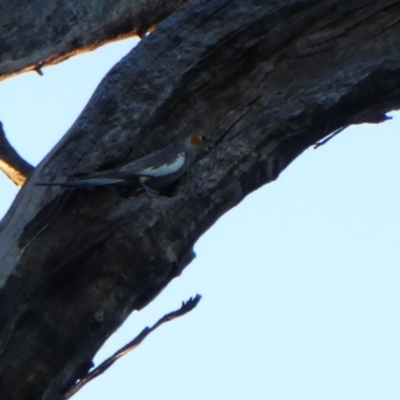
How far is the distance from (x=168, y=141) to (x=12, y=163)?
785mm

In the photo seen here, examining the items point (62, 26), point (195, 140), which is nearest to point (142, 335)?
point (195, 140)

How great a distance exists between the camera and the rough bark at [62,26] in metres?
→ 3.73

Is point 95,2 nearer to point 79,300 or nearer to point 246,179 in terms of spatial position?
point 246,179

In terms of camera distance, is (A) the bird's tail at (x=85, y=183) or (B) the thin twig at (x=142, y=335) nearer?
(B) the thin twig at (x=142, y=335)

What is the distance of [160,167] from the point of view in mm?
3047

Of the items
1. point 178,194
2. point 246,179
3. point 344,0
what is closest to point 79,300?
point 178,194

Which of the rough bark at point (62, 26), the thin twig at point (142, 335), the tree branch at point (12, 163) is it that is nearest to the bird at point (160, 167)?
the thin twig at point (142, 335)

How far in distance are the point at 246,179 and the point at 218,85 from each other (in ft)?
1.45

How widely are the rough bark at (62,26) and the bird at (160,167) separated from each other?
1.02 meters

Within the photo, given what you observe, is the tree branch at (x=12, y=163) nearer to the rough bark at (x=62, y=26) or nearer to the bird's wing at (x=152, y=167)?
the rough bark at (x=62, y=26)

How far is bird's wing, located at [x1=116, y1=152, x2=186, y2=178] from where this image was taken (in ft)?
9.80

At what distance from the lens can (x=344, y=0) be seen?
3322mm

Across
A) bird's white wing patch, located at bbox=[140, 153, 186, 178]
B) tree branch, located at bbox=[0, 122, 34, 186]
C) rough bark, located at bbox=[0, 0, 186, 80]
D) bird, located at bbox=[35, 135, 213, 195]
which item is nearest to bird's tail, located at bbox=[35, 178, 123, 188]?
bird, located at bbox=[35, 135, 213, 195]

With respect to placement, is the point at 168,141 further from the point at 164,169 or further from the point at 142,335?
the point at 142,335
